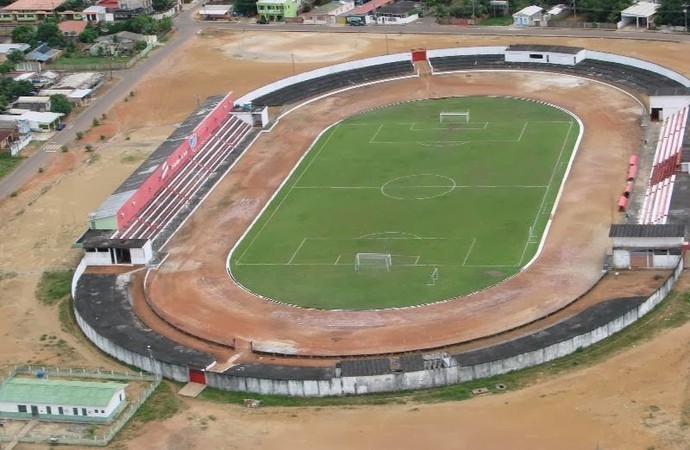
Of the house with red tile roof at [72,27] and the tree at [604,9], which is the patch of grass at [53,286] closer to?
the house with red tile roof at [72,27]

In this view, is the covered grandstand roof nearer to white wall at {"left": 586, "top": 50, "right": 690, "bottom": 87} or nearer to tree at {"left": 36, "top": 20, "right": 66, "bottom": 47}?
white wall at {"left": 586, "top": 50, "right": 690, "bottom": 87}

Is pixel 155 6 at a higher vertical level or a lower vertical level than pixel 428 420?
higher

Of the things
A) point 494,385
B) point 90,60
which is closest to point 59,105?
point 90,60

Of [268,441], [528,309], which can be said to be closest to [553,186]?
[528,309]

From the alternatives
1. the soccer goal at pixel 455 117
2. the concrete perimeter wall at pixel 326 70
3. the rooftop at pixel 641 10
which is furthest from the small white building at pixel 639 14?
the soccer goal at pixel 455 117

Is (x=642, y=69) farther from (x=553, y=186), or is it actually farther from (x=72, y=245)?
(x=72, y=245)

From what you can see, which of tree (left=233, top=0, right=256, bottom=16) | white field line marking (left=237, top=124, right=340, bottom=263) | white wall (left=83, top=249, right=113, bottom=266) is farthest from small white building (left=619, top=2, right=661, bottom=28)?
white wall (left=83, top=249, right=113, bottom=266)
